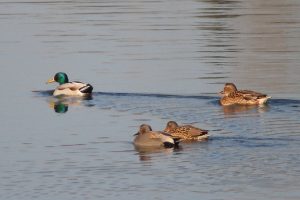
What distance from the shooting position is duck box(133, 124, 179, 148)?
62.9 ft

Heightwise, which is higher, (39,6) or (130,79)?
(39,6)

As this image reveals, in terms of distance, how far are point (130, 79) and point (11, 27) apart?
12.2 meters

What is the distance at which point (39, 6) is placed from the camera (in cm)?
4619

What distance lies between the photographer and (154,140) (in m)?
19.3

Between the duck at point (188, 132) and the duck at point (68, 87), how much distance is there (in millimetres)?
5236

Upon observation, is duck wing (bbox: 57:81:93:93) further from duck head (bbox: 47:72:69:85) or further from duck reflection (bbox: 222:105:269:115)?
duck reflection (bbox: 222:105:269:115)

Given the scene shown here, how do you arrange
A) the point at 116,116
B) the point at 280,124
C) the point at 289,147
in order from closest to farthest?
the point at 289,147 → the point at 280,124 → the point at 116,116

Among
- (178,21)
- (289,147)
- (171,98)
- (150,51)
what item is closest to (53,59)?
(150,51)

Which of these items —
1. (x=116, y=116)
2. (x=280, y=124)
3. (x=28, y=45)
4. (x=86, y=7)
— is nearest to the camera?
(x=280, y=124)

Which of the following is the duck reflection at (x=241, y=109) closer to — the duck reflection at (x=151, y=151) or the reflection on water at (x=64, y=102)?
the reflection on water at (x=64, y=102)

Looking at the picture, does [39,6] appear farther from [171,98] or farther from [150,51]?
[171,98]

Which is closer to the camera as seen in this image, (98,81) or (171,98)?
(171,98)

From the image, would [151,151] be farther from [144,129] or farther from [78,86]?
[78,86]

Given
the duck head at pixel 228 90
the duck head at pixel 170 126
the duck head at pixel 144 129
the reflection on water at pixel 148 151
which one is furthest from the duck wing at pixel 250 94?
the reflection on water at pixel 148 151
